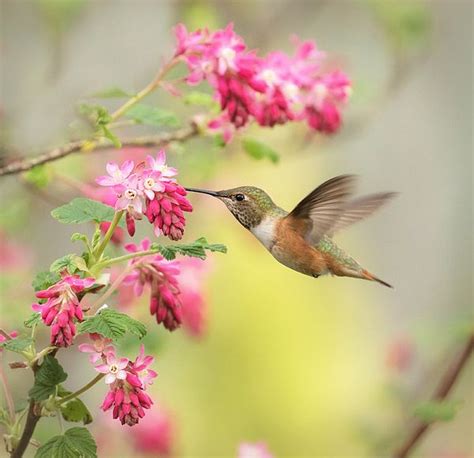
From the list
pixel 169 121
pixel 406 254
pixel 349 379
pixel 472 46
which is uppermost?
pixel 472 46

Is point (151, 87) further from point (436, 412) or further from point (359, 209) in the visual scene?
point (436, 412)

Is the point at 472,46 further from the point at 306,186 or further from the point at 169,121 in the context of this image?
the point at 169,121

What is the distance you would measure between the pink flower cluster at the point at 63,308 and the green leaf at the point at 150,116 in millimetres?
664

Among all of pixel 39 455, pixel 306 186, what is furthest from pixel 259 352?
pixel 39 455

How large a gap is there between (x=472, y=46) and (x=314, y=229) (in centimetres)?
784

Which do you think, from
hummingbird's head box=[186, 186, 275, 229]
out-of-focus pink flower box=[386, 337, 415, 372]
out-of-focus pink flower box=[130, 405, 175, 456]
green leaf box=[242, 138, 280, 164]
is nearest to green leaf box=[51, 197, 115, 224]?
hummingbird's head box=[186, 186, 275, 229]

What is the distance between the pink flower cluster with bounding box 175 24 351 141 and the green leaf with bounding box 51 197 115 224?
50 centimetres

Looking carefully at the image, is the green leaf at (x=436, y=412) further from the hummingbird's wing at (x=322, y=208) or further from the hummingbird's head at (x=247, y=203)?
the hummingbird's head at (x=247, y=203)

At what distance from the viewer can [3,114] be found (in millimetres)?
3041

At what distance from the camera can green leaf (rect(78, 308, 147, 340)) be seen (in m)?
1.49

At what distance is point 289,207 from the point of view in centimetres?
873

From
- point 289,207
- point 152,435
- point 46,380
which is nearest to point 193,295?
point 152,435

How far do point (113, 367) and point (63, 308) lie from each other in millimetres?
148

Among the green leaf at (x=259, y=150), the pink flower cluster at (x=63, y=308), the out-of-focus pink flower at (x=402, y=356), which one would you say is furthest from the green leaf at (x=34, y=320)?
the out-of-focus pink flower at (x=402, y=356)
